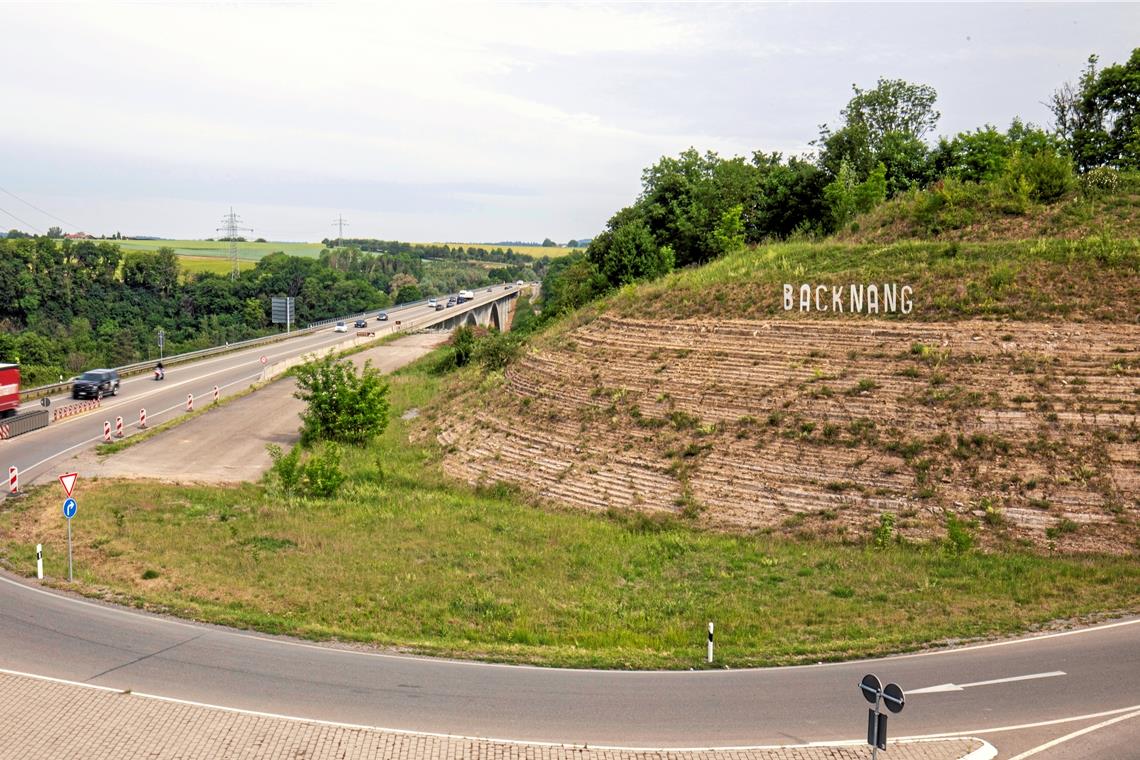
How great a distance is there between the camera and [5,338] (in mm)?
74875

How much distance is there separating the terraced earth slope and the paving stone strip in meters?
11.7

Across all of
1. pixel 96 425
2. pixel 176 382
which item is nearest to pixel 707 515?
pixel 96 425

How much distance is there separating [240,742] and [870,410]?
1916 cm

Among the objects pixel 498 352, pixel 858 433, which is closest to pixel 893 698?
pixel 858 433

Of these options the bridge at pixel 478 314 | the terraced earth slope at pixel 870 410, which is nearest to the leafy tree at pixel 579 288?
the bridge at pixel 478 314

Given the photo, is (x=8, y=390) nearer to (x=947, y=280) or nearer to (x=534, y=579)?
(x=534, y=579)

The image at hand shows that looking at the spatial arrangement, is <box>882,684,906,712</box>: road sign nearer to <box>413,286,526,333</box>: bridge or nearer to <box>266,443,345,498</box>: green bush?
<box>266,443,345,498</box>: green bush

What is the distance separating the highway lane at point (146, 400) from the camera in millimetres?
33750

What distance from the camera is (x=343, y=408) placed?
3716cm

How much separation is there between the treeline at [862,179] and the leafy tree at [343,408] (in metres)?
21.1

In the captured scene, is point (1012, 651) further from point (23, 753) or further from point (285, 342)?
point (285, 342)

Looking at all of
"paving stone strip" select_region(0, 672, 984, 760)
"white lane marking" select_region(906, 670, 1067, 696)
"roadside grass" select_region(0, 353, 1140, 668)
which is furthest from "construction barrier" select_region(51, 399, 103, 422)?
"white lane marking" select_region(906, 670, 1067, 696)

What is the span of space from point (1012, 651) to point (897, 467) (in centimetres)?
898

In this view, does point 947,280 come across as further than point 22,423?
No
